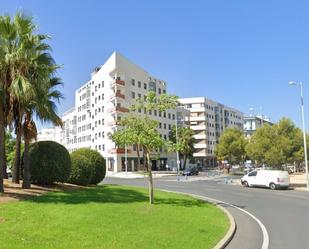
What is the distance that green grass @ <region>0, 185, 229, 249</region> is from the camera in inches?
441

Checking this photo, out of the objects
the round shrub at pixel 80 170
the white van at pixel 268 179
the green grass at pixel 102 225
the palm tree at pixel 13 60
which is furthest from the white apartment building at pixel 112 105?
the green grass at pixel 102 225

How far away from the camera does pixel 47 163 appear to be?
81.1ft

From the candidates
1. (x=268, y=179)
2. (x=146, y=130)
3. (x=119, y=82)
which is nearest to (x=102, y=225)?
(x=146, y=130)

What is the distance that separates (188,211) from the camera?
19141 millimetres

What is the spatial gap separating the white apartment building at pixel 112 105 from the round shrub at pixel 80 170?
189ft

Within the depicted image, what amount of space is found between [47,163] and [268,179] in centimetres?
2329

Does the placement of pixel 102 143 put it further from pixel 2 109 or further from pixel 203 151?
pixel 2 109

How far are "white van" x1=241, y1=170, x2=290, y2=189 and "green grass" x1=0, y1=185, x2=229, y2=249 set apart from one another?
73.6 feet

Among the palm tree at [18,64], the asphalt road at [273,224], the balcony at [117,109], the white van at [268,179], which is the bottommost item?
the asphalt road at [273,224]

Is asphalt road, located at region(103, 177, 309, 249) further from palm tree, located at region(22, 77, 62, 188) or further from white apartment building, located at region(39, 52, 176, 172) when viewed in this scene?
white apartment building, located at region(39, 52, 176, 172)

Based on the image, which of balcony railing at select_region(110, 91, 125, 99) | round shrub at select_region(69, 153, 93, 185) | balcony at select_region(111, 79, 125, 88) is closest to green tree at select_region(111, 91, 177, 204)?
A: round shrub at select_region(69, 153, 93, 185)

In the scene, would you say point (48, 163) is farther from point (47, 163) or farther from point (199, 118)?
point (199, 118)

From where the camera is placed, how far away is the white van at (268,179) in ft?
134

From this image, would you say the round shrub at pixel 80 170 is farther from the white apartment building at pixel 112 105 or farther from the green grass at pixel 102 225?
the white apartment building at pixel 112 105
